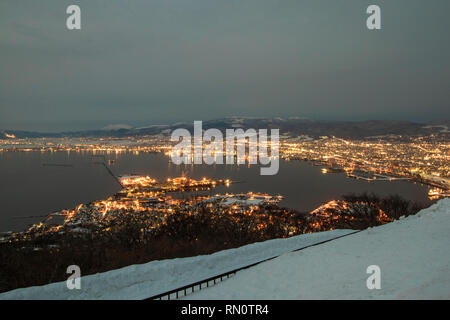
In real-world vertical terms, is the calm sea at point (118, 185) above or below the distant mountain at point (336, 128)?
below

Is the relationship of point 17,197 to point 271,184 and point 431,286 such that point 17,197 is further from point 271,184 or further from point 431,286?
point 431,286

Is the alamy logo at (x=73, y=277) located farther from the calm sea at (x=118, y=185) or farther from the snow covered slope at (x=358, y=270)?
the calm sea at (x=118, y=185)

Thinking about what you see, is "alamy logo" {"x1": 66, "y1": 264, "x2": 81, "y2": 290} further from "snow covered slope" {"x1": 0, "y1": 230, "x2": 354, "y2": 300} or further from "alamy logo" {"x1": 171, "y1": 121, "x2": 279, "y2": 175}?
"alamy logo" {"x1": 171, "y1": 121, "x2": 279, "y2": 175}

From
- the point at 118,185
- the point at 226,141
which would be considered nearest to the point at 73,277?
the point at 118,185

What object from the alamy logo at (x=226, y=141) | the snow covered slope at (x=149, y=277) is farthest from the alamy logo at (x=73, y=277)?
the alamy logo at (x=226, y=141)

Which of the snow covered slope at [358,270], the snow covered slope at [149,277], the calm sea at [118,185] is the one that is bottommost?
the calm sea at [118,185]

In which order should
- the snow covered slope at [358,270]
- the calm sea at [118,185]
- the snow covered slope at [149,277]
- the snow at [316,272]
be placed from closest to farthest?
1. the snow covered slope at [358,270]
2. the snow at [316,272]
3. the snow covered slope at [149,277]
4. the calm sea at [118,185]

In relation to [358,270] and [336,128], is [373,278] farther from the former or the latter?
[336,128]
